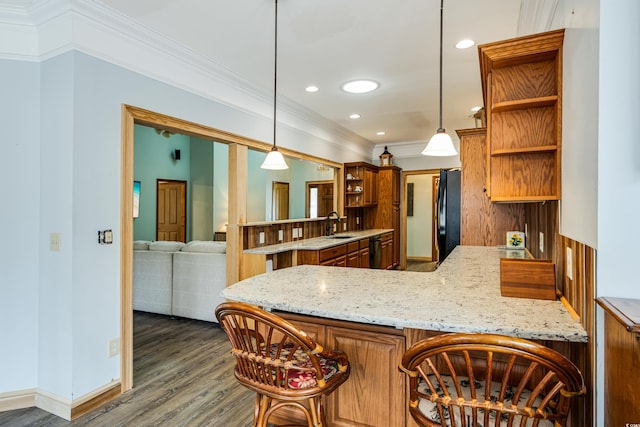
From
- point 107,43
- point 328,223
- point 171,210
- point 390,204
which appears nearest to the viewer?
point 107,43

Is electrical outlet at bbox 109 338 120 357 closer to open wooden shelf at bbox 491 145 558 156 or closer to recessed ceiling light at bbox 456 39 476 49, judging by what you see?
open wooden shelf at bbox 491 145 558 156

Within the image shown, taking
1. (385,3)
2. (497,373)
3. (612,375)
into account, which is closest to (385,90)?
(385,3)

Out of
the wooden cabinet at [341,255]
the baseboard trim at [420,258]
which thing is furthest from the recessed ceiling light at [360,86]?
the baseboard trim at [420,258]

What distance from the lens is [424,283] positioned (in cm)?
196

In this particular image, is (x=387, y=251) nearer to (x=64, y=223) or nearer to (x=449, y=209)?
(x=449, y=209)

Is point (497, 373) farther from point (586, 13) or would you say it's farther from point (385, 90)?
point (385, 90)

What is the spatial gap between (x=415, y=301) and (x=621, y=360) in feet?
2.43

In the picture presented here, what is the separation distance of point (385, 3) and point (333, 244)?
2941 millimetres

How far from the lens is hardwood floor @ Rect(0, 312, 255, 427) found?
2197 mm

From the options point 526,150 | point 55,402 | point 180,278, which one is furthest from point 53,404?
point 526,150

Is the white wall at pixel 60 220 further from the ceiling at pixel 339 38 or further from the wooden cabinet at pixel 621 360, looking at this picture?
the wooden cabinet at pixel 621 360

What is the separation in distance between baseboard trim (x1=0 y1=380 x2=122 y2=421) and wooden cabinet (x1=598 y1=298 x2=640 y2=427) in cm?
275

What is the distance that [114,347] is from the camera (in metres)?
2.49

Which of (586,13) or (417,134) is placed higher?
(417,134)
